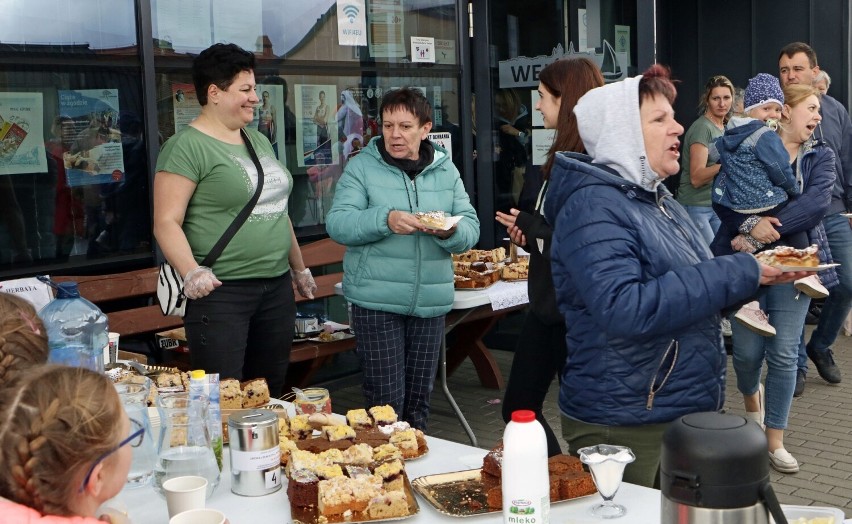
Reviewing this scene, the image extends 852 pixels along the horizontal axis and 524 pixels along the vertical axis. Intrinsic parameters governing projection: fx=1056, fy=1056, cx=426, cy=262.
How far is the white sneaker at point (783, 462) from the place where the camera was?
5.30 m

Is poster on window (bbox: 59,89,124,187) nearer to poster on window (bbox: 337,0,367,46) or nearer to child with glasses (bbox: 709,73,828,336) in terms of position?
poster on window (bbox: 337,0,367,46)

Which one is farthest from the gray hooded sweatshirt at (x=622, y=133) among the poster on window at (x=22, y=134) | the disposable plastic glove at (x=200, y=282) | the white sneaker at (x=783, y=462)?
the poster on window at (x=22, y=134)

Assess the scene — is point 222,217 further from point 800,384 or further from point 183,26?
point 800,384

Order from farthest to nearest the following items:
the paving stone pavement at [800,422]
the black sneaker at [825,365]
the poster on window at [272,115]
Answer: the black sneaker at [825,365] → the poster on window at [272,115] → the paving stone pavement at [800,422]

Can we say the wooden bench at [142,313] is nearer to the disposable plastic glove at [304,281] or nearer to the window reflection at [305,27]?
A: the disposable plastic glove at [304,281]

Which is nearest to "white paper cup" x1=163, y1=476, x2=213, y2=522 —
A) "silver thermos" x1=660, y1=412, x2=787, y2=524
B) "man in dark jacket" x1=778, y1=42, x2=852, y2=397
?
"silver thermos" x1=660, y1=412, x2=787, y2=524

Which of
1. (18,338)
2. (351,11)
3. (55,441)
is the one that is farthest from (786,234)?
(55,441)

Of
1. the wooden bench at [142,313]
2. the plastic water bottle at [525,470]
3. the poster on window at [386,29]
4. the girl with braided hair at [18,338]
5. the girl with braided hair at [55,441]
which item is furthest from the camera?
the poster on window at [386,29]

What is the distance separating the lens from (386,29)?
7.32 metres

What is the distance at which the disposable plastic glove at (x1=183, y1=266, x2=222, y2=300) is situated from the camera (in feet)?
13.4

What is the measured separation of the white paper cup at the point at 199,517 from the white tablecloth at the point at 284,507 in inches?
11.1

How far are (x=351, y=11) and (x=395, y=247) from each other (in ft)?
9.41

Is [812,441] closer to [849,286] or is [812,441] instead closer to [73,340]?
[849,286]

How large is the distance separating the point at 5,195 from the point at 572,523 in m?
3.93
